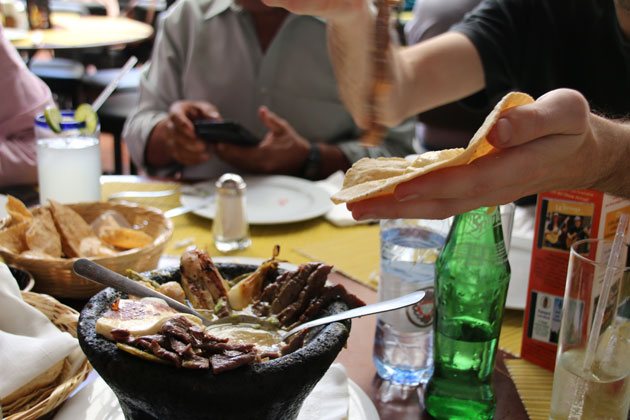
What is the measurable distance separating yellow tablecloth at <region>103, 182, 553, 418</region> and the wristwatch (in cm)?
56

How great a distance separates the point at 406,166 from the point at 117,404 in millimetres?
475

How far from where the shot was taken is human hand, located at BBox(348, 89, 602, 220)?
0.73 meters

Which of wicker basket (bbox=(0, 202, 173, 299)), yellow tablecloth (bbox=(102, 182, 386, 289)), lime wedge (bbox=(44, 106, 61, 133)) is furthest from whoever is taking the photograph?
lime wedge (bbox=(44, 106, 61, 133))

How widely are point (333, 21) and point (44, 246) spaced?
0.65m

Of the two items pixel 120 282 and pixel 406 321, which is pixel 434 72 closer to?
pixel 406 321

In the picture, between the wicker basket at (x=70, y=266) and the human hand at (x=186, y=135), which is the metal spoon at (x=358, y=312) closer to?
the wicker basket at (x=70, y=266)

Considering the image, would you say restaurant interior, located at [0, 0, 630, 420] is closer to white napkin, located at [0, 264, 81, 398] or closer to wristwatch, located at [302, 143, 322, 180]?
white napkin, located at [0, 264, 81, 398]

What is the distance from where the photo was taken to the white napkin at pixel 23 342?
31.5 inches

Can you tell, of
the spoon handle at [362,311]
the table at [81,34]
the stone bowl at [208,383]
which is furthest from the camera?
the table at [81,34]

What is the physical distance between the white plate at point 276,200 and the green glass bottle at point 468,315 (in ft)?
2.15

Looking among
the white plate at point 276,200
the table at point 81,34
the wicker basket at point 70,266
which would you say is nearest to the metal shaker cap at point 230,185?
the white plate at point 276,200

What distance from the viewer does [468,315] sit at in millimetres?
914

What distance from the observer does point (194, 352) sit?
65cm

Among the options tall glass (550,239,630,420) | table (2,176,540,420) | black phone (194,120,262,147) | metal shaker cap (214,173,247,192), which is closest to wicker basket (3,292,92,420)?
table (2,176,540,420)
